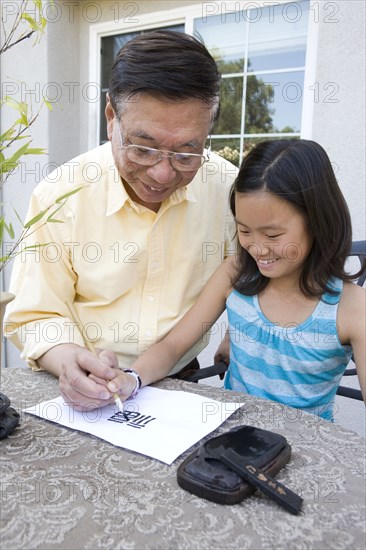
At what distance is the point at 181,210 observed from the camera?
1.47m

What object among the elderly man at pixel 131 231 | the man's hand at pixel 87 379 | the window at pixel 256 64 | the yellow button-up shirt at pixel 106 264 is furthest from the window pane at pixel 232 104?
the man's hand at pixel 87 379

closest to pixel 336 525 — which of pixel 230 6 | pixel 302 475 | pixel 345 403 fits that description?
pixel 302 475

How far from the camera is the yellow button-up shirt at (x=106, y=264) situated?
133cm

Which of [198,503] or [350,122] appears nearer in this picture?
[198,503]

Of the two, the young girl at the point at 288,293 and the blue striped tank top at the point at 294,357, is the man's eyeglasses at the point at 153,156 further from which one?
the blue striped tank top at the point at 294,357

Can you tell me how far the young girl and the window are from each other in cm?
162

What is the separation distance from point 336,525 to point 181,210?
1040 mm

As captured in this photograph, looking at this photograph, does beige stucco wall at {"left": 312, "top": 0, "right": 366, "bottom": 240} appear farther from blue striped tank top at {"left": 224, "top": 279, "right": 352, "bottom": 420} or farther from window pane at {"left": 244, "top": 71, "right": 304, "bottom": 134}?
blue striped tank top at {"left": 224, "top": 279, "right": 352, "bottom": 420}

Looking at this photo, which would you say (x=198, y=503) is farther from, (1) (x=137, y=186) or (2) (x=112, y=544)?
(1) (x=137, y=186)

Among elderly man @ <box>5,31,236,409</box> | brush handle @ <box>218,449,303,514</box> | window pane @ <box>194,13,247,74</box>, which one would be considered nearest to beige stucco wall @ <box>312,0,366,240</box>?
window pane @ <box>194,13,247,74</box>

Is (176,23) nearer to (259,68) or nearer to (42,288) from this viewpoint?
(259,68)

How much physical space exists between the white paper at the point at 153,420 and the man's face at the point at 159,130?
1.79 feet

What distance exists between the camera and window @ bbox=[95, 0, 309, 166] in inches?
105

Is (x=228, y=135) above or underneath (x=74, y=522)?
above
